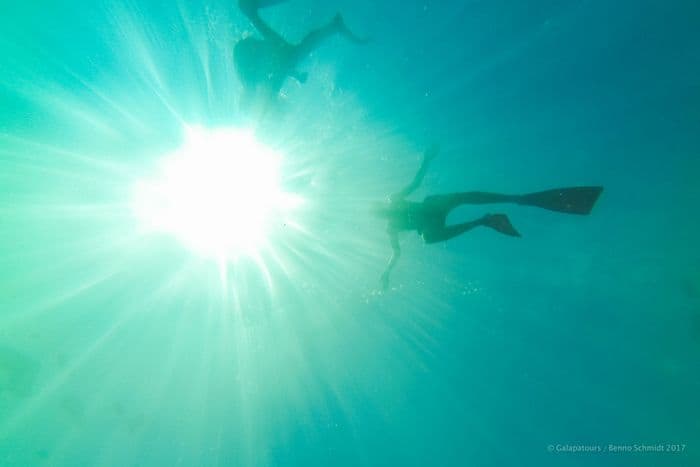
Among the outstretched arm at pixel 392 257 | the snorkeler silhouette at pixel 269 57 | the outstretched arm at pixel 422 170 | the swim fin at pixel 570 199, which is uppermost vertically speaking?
the snorkeler silhouette at pixel 269 57

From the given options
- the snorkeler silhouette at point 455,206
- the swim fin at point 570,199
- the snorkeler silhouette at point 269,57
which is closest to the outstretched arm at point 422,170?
the snorkeler silhouette at point 455,206

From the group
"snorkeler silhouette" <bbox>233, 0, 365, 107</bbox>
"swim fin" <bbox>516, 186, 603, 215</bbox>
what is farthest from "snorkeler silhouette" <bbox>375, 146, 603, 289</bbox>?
"snorkeler silhouette" <bbox>233, 0, 365, 107</bbox>

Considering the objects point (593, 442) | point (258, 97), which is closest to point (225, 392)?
point (258, 97)

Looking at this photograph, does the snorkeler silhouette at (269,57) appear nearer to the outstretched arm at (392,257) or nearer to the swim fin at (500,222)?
the outstretched arm at (392,257)

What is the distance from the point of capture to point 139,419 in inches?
1005

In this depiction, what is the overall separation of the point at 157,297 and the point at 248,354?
7566mm

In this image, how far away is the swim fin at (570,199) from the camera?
570 centimetres

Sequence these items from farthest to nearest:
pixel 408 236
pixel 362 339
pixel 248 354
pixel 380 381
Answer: pixel 380 381 < pixel 248 354 < pixel 362 339 < pixel 408 236

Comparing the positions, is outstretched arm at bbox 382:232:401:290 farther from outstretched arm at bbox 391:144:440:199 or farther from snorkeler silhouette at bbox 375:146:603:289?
outstretched arm at bbox 391:144:440:199

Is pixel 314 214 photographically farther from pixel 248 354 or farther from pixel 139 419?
pixel 139 419

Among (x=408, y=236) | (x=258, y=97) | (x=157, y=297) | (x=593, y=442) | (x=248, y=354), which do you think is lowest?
(x=593, y=442)

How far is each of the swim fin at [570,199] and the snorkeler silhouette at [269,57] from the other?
4579mm

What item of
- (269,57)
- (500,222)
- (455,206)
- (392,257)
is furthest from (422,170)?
(269,57)

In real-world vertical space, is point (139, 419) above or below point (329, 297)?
above
